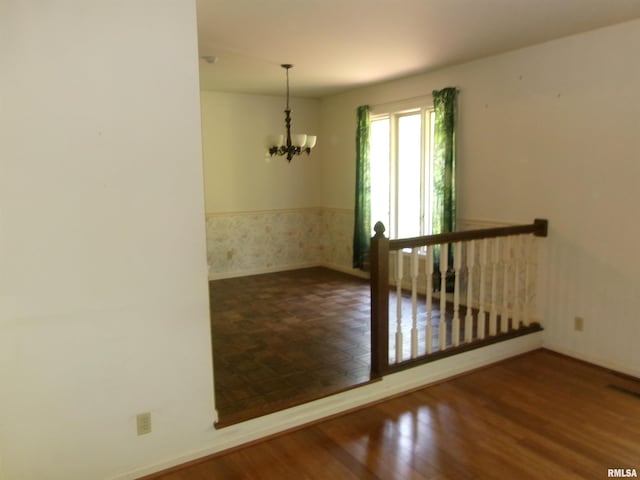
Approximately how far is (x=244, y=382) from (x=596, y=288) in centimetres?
271

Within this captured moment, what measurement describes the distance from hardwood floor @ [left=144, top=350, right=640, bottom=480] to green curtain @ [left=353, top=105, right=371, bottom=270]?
9.46 feet

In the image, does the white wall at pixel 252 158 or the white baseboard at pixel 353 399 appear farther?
the white wall at pixel 252 158

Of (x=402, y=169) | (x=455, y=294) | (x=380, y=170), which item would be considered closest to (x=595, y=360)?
(x=455, y=294)

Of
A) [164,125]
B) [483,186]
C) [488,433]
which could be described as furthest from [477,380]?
[164,125]

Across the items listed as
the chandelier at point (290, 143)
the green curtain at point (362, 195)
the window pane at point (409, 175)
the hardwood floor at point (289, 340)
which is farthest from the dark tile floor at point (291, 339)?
the chandelier at point (290, 143)

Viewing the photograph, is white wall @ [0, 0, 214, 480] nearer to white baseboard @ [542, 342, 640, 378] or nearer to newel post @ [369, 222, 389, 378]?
Result: newel post @ [369, 222, 389, 378]

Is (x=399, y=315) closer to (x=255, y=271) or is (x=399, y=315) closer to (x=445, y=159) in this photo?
(x=445, y=159)

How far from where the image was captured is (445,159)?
4742 mm

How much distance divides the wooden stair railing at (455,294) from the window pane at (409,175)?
998 millimetres

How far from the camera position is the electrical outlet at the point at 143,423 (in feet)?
7.57

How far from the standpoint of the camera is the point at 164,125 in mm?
2244

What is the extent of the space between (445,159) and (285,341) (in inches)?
94.2

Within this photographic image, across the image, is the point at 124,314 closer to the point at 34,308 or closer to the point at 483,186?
the point at 34,308

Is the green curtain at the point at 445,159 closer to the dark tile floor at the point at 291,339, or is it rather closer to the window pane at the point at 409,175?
the window pane at the point at 409,175
